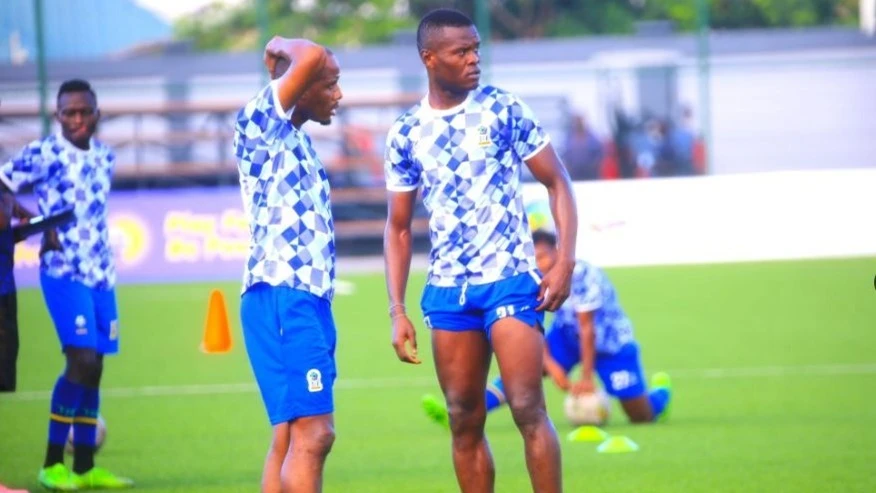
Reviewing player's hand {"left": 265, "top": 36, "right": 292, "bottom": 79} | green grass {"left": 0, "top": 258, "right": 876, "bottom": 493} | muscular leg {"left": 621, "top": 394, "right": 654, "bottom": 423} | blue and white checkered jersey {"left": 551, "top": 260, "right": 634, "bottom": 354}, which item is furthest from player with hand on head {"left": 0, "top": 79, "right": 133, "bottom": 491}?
muscular leg {"left": 621, "top": 394, "right": 654, "bottom": 423}

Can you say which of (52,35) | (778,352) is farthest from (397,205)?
(52,35)

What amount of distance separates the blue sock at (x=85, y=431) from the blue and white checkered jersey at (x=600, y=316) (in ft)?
11.4

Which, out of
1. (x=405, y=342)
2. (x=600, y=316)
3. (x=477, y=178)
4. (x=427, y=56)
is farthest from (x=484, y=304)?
(x=600, y=316)

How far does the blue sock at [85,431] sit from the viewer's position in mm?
9422

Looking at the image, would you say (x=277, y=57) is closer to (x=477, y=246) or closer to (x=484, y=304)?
(x=477, y=246)

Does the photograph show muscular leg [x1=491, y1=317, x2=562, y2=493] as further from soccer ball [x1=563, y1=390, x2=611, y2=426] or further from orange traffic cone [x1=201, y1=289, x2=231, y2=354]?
orange traffic cone [x1=201, y1=289, x2=231, y2=354]

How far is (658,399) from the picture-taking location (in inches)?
463

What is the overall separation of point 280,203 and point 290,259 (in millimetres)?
226

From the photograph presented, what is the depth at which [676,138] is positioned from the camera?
29.0 meters

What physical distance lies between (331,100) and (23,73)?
22.1m

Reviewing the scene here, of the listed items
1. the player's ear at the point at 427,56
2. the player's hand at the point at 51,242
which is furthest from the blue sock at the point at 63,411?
the player's ear at the point at 427,56

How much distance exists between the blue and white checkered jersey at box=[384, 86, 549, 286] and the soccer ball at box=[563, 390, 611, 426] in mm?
4003

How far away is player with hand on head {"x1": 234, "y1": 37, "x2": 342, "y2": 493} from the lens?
6.64 meters

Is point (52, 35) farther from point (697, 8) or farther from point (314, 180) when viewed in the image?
point (314, 180)
